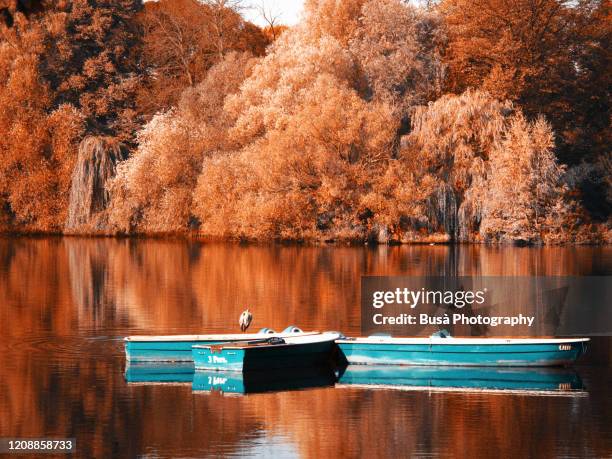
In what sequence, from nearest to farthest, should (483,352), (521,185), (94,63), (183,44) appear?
1. (483,352)
2. (521,185)
3. (94,63)
4. (183,44)

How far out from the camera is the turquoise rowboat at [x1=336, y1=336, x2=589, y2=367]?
21875 millimetres

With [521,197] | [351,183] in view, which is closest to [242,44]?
[351,183]

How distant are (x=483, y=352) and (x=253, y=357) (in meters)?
4.14

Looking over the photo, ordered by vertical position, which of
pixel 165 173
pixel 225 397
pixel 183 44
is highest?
pixel 183 44

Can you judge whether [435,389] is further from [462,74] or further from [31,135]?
[31,135]

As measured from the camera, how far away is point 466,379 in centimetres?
2103

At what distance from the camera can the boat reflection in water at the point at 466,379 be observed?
66.4ft

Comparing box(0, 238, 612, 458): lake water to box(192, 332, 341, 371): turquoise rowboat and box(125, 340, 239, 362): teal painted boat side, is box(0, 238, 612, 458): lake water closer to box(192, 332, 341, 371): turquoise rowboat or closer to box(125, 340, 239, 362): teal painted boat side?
A: box(125, 340, 239, 362): teal painted boat side

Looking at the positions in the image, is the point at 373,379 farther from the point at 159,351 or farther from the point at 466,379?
the point at 159,351

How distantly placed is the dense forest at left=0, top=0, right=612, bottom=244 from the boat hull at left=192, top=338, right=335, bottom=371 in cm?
2795

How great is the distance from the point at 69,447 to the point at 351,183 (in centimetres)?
3587

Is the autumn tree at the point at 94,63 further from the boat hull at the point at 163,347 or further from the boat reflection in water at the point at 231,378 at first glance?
the boat reflection in water at the point at 231,378

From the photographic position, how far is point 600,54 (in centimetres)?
5788

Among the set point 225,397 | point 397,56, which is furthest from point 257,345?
point 397,56
